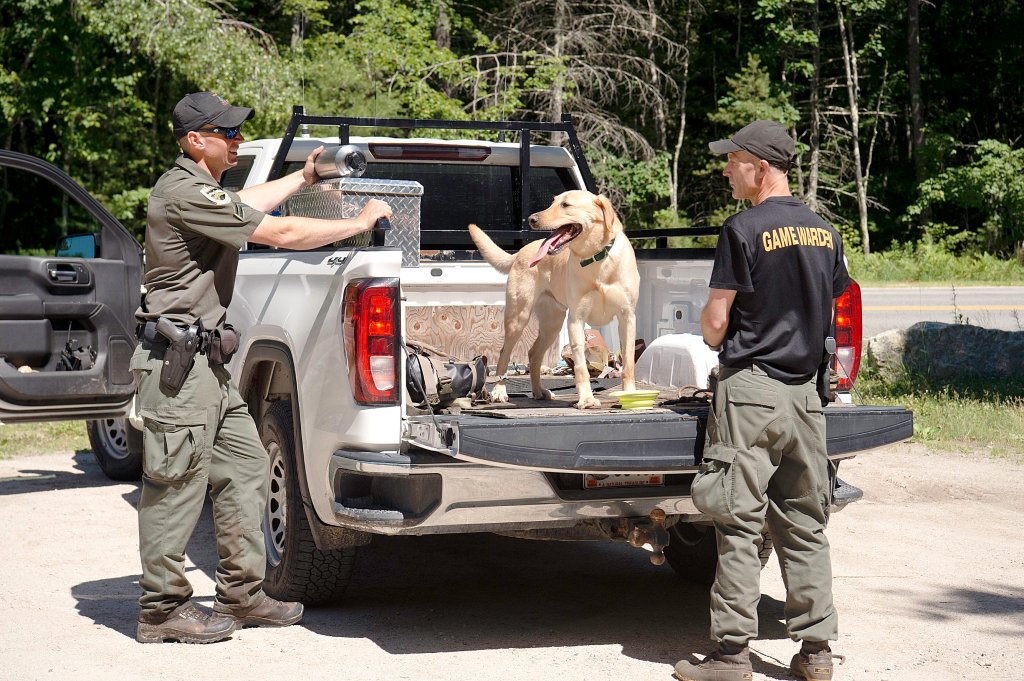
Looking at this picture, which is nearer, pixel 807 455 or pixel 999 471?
pixel 807 455

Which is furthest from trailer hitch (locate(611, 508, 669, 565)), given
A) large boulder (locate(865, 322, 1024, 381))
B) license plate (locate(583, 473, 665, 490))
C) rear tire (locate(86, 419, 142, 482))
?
large boulder (locate(865, 322, 1024, 381))

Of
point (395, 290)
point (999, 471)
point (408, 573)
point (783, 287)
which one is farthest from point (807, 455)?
point (999, 471)

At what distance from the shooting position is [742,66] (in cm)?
3350

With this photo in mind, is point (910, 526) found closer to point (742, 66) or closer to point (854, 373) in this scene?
point (854, 373)

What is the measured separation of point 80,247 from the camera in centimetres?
722

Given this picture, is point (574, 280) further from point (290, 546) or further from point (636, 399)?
point (290, 546)

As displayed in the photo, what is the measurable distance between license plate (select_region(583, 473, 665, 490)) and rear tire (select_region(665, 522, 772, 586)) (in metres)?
1.00

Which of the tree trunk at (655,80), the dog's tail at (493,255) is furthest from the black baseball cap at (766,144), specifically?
the tree trunk at (655,80)

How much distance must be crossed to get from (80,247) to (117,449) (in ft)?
5.51

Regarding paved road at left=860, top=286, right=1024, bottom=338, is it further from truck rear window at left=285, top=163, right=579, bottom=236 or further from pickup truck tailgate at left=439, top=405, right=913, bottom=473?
pickup truck tailgate at left=439, top=405, right=913, bottom=473

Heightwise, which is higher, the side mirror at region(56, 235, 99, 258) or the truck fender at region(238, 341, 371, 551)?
the side mirror at region(56, 235, 99, 258)

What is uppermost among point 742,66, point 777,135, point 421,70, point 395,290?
point 742,66

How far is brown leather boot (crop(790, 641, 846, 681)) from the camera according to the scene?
4.04 meters

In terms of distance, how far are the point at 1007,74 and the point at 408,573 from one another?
33.3 metres
